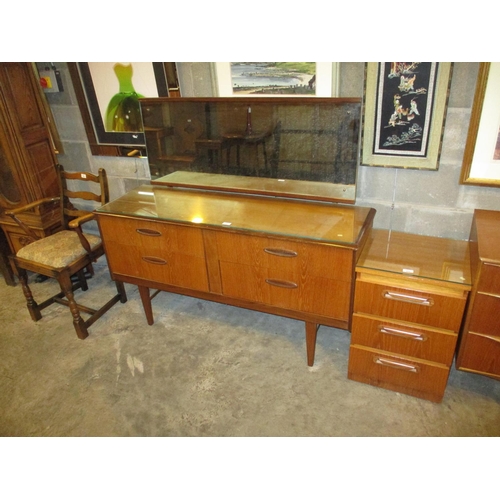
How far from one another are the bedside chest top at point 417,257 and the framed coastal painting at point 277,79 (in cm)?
77

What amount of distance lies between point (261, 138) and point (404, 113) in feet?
2.30

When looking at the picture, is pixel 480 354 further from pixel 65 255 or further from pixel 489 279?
pixel 65 255

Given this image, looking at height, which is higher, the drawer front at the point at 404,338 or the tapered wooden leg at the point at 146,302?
the drawer front at the point at 404,338

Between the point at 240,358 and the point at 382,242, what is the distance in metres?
0.98

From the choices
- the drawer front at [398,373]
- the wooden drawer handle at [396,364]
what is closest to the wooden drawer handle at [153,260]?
the drawer front at [398,373]

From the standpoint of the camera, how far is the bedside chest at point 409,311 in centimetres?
154

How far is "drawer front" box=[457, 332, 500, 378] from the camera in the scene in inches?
Result: 61.7

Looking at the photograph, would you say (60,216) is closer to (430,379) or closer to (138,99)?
(138,99)

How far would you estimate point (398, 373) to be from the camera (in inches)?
69.2

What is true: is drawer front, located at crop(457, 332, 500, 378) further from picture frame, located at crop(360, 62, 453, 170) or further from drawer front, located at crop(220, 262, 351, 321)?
picture frame, located at crop(360, 62, 453, 170)

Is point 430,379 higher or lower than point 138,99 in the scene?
lower

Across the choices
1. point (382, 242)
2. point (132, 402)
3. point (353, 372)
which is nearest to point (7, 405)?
point (132, 402)

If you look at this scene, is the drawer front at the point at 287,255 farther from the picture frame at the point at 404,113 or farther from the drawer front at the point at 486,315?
the picture frame at the point at 404,113

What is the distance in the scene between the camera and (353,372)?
1.89 metres
